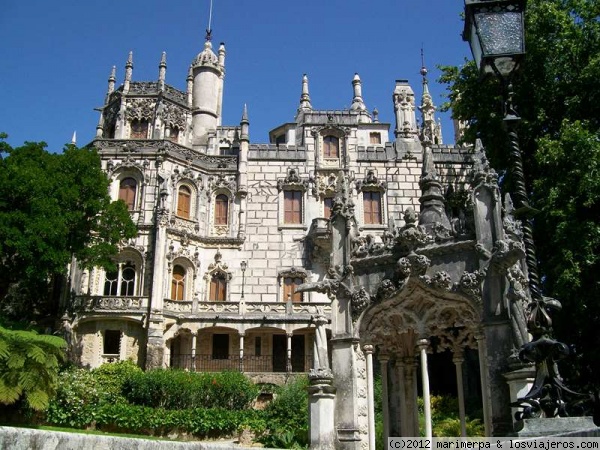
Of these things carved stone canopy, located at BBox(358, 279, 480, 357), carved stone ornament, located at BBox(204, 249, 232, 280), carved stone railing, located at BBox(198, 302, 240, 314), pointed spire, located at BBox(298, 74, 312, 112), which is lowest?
carved stone canopy, located at BBox(358, 279, 480, 357)

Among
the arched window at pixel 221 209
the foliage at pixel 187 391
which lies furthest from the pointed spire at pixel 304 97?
the foliage at pixel 187 391

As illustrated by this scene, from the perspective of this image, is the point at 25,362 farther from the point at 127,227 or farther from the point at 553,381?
the point at 553,381

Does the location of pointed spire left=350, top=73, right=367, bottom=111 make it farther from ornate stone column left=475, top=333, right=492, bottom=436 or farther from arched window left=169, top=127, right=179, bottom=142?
ornate stone column left=475, top=333, right=492, bottom=436

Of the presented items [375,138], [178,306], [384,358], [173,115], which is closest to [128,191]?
[173,115]

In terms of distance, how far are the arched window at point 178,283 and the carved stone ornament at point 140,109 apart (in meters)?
10.9

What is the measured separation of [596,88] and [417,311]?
15.9 m

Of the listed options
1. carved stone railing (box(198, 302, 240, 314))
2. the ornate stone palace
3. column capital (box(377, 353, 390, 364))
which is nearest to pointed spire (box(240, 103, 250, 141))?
the ornate stone palace

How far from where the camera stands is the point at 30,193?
27969 mm

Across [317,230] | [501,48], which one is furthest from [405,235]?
[317,230]

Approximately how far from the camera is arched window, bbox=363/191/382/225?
3802 cm

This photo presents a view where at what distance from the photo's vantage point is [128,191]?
36.8 metres

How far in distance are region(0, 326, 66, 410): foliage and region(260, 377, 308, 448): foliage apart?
824cm

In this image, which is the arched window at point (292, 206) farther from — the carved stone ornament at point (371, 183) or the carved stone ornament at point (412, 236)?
the carved stone ornament at point (412, 236)

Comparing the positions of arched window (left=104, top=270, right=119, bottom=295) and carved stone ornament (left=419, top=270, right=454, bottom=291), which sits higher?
arched window (left=104, top=270, right=119, bottom=295)
